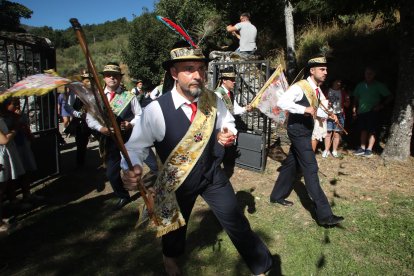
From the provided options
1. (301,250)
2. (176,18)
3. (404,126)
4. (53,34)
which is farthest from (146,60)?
(53,34)

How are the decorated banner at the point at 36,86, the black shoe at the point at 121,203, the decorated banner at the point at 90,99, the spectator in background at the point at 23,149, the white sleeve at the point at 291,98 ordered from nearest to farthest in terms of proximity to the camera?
the decorated banner at the point at 36,86 → the decorated banner at the point at 90,99 → the white sleeve at the point at 291,98 → the spectator in background at the point at 23,149 → the black shoe at the point at 121,203

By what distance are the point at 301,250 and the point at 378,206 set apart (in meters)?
1.81

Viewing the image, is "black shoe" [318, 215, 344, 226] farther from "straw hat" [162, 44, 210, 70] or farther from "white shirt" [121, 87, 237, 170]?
"straw hat" [162, 44, 210, 70]

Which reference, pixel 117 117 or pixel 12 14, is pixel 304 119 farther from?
pixel 12 14

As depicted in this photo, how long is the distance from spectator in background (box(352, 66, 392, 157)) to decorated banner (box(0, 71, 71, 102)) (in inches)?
275

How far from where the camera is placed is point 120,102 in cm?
471

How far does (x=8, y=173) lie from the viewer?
4.26 m

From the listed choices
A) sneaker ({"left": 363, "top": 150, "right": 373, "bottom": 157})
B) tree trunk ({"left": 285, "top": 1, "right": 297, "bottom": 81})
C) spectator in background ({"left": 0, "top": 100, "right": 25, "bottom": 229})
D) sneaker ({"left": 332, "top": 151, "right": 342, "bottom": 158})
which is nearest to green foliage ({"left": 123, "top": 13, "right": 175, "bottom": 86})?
tree trunk ({"left": 285, "top": 1, "right": 297, "bottom": 81})

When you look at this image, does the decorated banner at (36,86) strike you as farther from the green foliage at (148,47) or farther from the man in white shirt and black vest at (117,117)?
the green foliage at (148,47)

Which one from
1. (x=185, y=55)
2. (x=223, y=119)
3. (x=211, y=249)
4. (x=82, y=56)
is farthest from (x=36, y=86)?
(x=82, y=56)

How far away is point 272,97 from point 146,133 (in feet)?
11.2

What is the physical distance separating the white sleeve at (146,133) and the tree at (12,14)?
2394cm

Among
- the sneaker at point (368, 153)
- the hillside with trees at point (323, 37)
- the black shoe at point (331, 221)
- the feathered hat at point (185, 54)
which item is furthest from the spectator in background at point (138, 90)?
the feathered hat at point (185, 54)

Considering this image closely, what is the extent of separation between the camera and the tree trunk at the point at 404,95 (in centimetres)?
610
